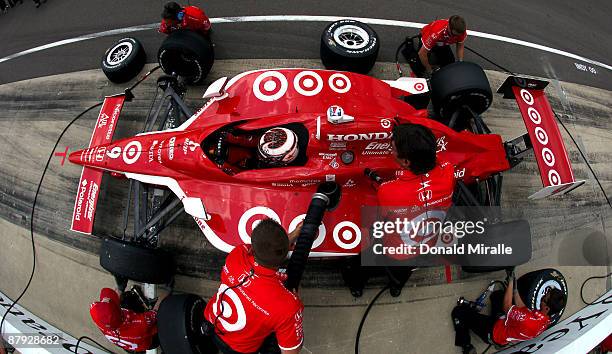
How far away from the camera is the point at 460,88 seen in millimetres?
4031

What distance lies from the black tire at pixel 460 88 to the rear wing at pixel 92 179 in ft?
11.4

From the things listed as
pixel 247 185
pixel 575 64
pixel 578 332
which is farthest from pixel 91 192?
pixel 575 64

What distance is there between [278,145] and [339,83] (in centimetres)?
122

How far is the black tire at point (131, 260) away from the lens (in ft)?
12.1

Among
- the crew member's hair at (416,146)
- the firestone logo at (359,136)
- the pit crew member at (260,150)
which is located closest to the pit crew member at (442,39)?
the firestone logo at (359,136)

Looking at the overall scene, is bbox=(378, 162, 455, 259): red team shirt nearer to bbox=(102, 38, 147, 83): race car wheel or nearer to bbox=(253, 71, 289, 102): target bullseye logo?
bbox=(253, 71, 289, 102): target bullseye logo

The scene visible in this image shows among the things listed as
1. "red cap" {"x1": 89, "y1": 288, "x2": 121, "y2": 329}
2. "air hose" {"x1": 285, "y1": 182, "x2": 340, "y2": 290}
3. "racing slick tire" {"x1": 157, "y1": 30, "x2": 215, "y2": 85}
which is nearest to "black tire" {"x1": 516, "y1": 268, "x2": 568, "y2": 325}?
"air hose" {"x1": 285, "y1": 182, "x2": 340, "y2": 290}

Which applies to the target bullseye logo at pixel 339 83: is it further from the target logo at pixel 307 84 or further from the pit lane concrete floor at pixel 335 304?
the pit lane concrete floor at pixel 335 304

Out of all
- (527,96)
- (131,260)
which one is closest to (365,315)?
(131,260)

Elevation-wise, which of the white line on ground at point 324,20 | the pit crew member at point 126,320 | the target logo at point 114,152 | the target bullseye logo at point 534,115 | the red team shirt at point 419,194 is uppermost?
the white line on ground at point 324,20

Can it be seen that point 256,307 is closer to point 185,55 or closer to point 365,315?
point 365,315

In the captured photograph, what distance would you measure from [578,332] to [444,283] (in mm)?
1286

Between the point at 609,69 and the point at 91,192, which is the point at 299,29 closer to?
the point at 91,192

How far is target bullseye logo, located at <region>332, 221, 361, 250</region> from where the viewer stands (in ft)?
11.5
